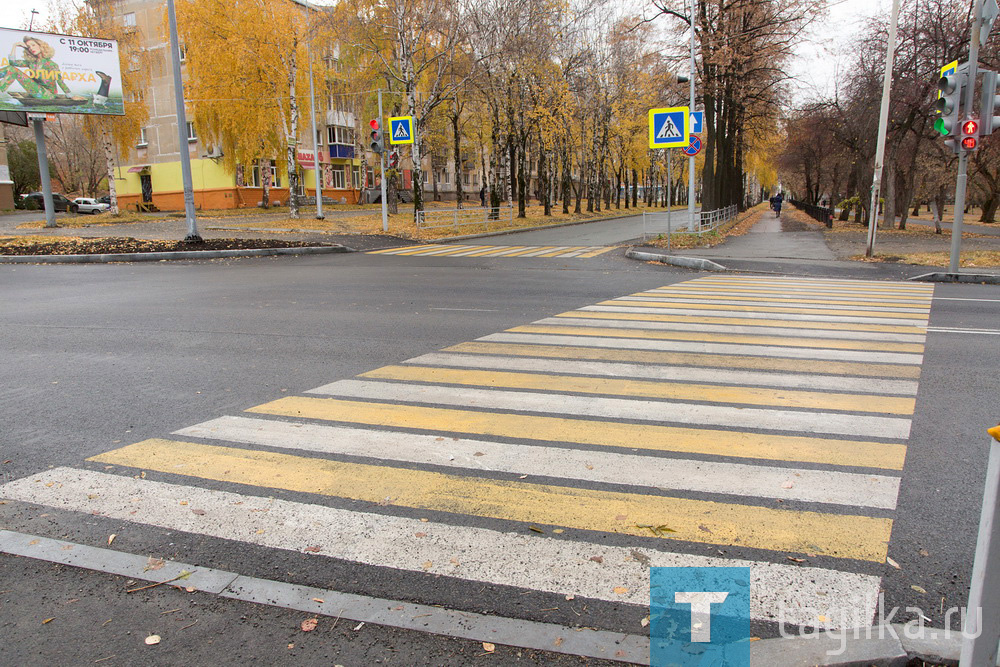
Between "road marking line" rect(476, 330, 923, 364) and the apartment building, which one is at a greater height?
the apartment building

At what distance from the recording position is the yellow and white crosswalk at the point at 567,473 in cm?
305

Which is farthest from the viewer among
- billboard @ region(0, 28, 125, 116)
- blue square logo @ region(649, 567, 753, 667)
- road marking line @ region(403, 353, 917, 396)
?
billboard @ region(0, 28, 125, 116)

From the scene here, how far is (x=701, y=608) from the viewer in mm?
2693

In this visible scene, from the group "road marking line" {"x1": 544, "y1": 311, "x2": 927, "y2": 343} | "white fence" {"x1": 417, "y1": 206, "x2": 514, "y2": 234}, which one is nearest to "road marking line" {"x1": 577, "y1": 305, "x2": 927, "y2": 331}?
"road marking line" {"x1": 544, "y1": 311, "x2": 927, "y2": 343}

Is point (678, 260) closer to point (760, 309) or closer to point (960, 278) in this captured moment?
point (960, 278)

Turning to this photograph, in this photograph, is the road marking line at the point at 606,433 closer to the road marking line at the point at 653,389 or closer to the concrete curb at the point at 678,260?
the road marking line at the point at 653,389

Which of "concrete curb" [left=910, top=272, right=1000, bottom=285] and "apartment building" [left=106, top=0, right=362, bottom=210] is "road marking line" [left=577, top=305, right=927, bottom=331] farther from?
"apartment building" [left=106, top=0, right=362, bottom=210]

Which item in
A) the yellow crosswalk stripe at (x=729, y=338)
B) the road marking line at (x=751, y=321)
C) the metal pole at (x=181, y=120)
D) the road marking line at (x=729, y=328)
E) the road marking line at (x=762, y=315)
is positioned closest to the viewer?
the yellow crosswalk stripe at (x=729, y=338)

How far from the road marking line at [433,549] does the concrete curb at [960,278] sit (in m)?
14.0

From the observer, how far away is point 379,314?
974 centimetres

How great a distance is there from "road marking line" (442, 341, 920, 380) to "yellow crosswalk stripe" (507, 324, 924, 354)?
0.78 meters

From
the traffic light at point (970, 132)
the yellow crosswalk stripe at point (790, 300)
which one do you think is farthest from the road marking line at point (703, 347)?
the traffic light at point (970, 132)

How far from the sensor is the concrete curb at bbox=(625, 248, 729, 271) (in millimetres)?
16266

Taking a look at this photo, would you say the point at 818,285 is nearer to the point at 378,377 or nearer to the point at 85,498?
the point at 378,377
